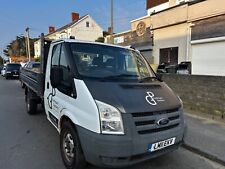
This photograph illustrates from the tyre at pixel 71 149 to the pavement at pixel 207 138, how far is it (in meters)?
2.35

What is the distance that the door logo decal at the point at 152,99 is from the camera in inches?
133

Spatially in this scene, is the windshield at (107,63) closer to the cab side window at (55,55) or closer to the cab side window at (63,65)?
the cab side window at (63,65)

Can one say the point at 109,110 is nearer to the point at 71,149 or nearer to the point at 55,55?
the point at 71,149

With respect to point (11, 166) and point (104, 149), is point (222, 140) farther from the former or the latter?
point (11, 166)

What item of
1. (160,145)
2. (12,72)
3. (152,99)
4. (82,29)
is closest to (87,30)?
(82,29)

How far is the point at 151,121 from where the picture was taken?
10.7ft

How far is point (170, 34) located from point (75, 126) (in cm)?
1341

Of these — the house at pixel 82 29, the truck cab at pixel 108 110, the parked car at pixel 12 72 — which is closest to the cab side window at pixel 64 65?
the truck cab at pixel 108 110

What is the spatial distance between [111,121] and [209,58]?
11.3 metres

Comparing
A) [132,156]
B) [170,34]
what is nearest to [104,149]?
[132,156]

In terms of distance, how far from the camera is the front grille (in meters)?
3.17

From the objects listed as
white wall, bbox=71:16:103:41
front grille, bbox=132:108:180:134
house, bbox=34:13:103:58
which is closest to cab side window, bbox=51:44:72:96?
front grille, bbox=132:108:180:134

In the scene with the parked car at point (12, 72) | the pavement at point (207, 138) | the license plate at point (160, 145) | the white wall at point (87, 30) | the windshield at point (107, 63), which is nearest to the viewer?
the license plate at point (160, 145)

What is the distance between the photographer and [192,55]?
45.6 feet
